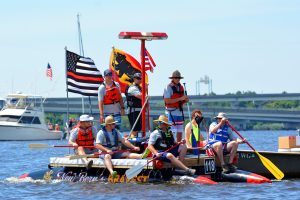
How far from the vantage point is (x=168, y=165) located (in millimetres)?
21828

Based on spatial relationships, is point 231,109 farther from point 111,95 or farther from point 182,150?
point 182,150

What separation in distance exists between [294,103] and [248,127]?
1603cm

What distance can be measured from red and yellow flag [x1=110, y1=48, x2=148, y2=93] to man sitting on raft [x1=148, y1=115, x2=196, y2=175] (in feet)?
20.8

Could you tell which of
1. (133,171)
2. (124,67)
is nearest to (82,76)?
(124,67)

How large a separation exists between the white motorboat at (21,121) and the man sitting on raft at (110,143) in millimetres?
62348

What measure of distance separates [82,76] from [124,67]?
246cm

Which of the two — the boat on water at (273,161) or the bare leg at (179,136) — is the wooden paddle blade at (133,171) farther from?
the boat on water at (273,161)

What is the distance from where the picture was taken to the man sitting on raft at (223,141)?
22.6 meters

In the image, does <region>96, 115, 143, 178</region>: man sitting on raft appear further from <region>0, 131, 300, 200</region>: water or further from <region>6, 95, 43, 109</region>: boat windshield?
<region>6, 95, 43, 109</region>: boat windshield

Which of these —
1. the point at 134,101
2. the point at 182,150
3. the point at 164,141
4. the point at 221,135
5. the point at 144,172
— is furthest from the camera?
the point at 134,101

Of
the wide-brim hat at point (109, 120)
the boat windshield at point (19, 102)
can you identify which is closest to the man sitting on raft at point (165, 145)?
the wide-brim hat at point (109, 120)

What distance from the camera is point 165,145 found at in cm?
2183

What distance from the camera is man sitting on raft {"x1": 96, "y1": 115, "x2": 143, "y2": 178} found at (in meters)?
22.4

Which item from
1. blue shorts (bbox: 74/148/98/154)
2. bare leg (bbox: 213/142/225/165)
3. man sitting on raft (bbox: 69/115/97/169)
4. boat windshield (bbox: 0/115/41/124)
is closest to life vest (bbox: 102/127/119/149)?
man sitting on raft (bbox: 69/115/97/169)
